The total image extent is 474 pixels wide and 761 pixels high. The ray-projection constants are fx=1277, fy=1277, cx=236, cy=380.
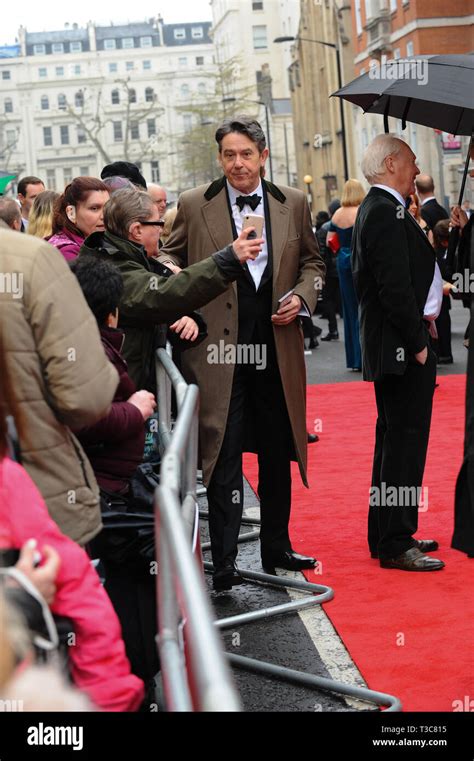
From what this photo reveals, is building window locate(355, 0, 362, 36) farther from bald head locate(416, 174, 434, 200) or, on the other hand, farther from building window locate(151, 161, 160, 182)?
building window locate(151, 161, 160, 182)

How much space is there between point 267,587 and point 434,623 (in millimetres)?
1107

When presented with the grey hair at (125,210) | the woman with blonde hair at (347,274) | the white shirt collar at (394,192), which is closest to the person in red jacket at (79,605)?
the grey hair at (125,210)

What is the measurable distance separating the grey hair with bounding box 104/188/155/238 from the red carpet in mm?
1917

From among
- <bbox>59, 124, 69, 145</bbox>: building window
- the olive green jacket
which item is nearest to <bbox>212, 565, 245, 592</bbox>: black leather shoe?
the olive green jacket

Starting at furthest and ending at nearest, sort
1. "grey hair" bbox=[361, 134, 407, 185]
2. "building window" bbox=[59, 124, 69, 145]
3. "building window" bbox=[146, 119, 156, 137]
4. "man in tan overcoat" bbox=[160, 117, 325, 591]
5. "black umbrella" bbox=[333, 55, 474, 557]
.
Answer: "building window" bbox=[146, 119, 156, 137] < "building window" bbox=[59, 124, 69, 145] < "grey hair" bbox=[361, 134, 407, 185] < "man in tan overcoat" bbox=[160, 117, 325, 591] < "black umbrella" bbox=[333, 55, 474, 557]

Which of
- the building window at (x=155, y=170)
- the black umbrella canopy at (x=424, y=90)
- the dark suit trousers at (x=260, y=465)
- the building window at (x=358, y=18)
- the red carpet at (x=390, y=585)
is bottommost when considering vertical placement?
the red carpet at (x=390, y=585)

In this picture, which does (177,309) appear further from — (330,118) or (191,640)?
(330,118)

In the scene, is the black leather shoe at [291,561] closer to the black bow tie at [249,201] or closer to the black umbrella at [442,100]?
the black umbrella at [442,100]

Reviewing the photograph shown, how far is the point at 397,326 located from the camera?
616cm

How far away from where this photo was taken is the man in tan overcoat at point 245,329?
6000mm

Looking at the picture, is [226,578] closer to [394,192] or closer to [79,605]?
[394,192]

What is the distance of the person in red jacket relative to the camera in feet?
8.33

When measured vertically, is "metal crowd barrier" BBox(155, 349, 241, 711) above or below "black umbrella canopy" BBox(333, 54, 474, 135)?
below

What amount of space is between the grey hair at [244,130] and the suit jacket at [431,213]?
8.47m
